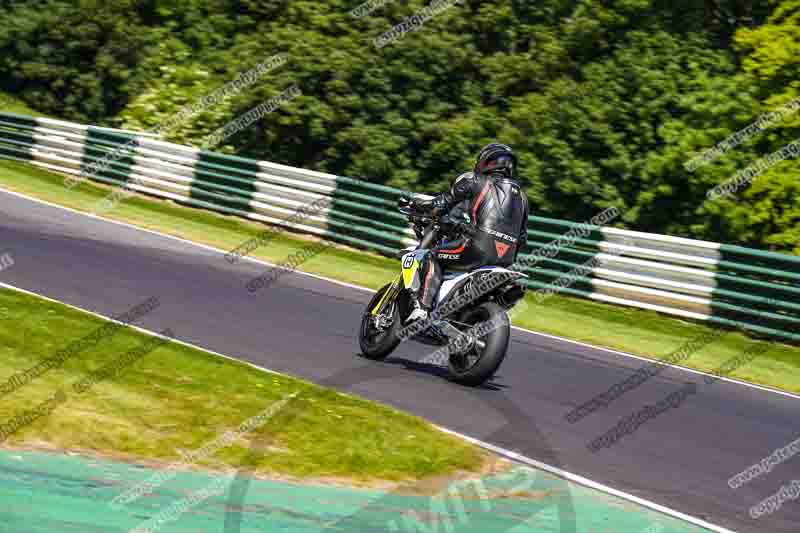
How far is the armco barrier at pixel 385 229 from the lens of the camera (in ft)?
54.3

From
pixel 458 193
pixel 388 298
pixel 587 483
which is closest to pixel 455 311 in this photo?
pixel 388 298

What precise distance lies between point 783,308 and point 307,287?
6.48 m

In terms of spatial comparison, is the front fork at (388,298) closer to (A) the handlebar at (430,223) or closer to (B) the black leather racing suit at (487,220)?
(B) the black leather racing suit at (487,220)

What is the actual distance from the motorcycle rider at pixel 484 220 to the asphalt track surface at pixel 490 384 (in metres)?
0.94

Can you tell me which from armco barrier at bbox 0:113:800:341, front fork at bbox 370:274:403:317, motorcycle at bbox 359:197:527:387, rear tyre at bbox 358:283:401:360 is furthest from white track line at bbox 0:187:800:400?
front fork at bbox 370:274:403:317

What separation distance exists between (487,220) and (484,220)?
0.09 feet

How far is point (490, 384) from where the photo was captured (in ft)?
37.3

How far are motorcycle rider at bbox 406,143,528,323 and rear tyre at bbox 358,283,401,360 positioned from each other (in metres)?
0.31

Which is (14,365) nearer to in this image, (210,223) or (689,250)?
(689,250)

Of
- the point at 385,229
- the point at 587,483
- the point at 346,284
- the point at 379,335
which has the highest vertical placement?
the point at 587,483

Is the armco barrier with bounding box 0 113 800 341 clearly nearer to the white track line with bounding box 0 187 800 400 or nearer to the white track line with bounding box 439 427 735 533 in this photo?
the white track line with bounding box 0 187 800 400

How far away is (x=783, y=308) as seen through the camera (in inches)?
643

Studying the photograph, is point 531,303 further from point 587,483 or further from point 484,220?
point 587,483

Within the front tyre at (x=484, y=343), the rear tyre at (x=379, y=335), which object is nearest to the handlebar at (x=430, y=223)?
the rear tyre at (x=379, y=335)
